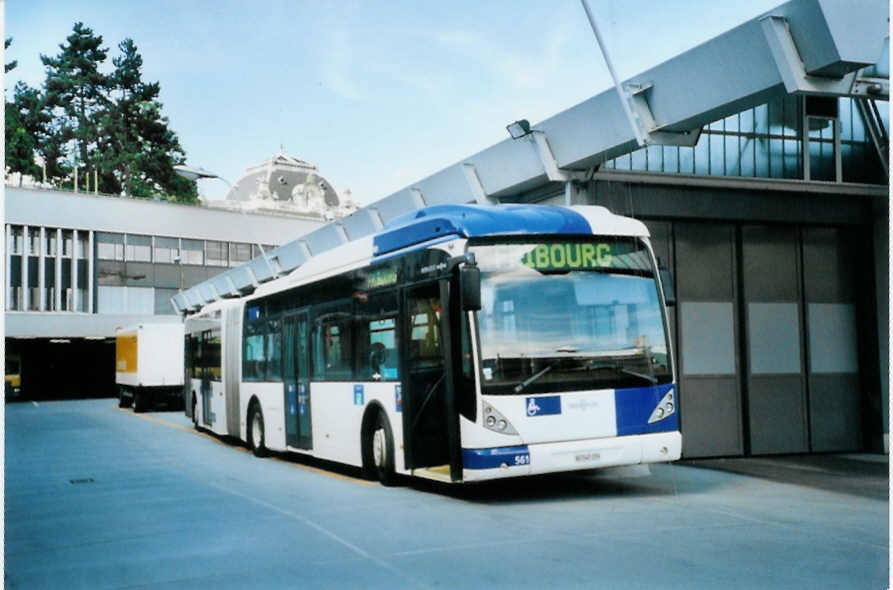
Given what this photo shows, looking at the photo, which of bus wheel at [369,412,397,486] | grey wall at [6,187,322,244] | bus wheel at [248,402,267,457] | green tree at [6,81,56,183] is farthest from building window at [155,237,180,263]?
bus wheel at [369,412,397,486]

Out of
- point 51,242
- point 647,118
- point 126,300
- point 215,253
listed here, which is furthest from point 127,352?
point 647,118

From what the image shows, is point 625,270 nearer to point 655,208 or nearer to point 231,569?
point 655,208

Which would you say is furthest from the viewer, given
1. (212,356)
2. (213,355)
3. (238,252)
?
(238,252)

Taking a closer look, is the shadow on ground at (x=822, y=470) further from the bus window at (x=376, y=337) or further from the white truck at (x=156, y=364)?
the white truck at (x=156, y=364)

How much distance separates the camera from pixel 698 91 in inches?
492

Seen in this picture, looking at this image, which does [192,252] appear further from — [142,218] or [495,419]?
[495,419]

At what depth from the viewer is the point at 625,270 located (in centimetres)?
1135

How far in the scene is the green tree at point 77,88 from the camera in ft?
92.2

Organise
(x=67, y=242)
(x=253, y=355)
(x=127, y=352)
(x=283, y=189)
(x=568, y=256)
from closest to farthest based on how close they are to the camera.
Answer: (x=568, y=256)
(x=253, y=355)
(x=127, y=352)
(x=67, y=242)
(x=283, y=189)

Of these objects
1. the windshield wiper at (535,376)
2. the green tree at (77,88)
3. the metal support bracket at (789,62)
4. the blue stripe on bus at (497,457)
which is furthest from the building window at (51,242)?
the metal support bracket at (789,62)

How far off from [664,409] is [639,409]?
0.33 meters

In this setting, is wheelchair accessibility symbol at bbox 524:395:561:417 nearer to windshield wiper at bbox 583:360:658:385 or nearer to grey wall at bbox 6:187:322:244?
windshield wiper at bbox 583:360:658:385

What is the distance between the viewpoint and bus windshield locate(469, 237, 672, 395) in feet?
35.1

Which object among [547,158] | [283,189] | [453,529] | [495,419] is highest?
[283,189]
